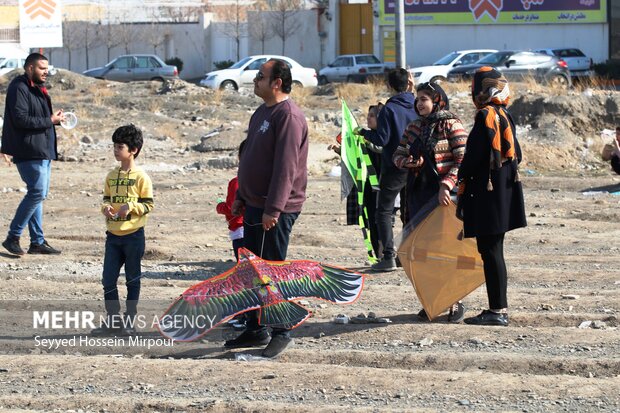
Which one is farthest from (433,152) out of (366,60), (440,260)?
(366,60)

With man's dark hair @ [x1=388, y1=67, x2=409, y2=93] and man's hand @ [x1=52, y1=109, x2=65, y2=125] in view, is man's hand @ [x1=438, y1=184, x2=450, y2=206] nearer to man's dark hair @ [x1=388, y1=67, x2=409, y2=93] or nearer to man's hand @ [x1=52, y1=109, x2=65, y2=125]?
man's dark hair @ [x1=388, y1=67, x2=409, y2=93]

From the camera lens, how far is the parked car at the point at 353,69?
46188mm

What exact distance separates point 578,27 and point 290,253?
43240 mm

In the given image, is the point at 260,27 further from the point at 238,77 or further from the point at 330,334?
the point at 330,334

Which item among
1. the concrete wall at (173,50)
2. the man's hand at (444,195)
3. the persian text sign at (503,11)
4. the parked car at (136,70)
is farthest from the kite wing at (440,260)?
the concrete wall at (173,50)

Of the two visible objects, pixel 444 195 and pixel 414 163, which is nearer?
pixel 444 195

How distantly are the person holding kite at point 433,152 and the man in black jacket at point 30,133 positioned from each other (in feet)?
12.7

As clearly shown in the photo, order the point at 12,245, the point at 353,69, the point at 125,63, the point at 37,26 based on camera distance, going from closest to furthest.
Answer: the point at 12,245 → the point at 37,26 → the point at 125,63 → the point at 353,69

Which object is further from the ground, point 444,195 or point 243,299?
point 444,195

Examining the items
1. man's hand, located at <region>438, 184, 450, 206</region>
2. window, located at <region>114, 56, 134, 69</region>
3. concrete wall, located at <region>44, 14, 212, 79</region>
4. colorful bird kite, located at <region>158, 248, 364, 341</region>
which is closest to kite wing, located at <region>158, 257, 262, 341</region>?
colorful bird kite, located at <region>158, 248, 364, 341</region>

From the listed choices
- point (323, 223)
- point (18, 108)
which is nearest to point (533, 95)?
point (323, 223)

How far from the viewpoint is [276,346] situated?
6.97m

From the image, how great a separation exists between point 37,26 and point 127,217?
957 inches

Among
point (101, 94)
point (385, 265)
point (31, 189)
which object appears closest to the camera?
point (385, 265)
